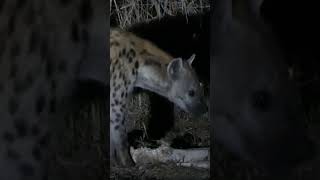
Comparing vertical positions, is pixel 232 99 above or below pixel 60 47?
below

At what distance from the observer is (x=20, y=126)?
1.22 m

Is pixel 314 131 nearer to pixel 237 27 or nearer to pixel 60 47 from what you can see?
pixel 237 27

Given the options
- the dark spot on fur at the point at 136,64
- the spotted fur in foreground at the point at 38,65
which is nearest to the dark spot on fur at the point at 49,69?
the spotted fur in foreground at the point at 38,65

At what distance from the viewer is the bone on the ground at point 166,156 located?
1.34 meters

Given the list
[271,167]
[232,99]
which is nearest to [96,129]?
[232,99]

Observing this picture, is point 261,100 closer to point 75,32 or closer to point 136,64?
point 136,64

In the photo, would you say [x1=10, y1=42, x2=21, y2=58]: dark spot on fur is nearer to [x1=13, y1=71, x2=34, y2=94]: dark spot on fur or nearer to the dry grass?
[x1=13, y1=71, x2=34, y2=94]: dark spot on fur

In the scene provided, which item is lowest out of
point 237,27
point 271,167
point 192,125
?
point 271,167

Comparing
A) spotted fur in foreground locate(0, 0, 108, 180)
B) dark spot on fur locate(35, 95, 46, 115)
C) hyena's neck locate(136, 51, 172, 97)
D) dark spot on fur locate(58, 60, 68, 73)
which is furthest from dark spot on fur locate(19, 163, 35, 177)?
hyena's neck locate(136, 51, 172, 97)

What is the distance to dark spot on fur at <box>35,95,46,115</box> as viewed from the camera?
123 centimetres

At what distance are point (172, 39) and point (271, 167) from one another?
0.39 meters

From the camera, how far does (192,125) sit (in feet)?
4.42

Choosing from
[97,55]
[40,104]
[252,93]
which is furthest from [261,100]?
[40,104]

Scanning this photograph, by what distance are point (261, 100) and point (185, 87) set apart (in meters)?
0.18
